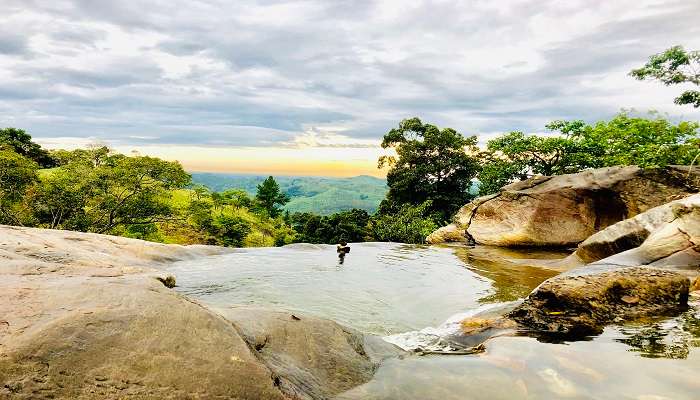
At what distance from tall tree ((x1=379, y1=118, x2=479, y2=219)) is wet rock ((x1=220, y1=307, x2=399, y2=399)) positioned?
42516 mm

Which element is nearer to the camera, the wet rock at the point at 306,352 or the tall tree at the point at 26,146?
the wet rock at the point at 306,352

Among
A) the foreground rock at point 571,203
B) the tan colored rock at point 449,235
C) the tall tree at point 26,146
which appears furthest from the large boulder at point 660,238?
the tall tree at point 26,146

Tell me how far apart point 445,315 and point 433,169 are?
38091mm

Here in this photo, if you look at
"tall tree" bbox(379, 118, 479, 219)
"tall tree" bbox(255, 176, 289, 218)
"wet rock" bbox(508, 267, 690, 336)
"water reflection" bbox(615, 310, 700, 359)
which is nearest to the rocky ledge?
"wet rock" bbox(508, 267, 690, 336)

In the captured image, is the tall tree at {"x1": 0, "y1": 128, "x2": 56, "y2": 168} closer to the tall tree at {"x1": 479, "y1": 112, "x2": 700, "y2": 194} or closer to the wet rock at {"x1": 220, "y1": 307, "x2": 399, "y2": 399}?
the tall tree at {"x1": 479, "y1": 112, "x2": 700, "y2": 194}

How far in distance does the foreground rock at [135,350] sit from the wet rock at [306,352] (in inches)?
0.8

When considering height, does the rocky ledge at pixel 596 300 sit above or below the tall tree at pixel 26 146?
below

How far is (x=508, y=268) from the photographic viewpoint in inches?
765

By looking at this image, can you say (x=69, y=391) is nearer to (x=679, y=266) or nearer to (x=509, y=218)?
(x=679, y=266)

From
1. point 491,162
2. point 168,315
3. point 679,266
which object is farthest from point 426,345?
point 491,162

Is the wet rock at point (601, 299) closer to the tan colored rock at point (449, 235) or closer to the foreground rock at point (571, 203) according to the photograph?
the foreground rock at point (571, 203)

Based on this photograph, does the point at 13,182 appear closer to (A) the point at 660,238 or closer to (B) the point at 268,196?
(A) the point at 660,238

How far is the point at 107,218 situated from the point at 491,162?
35075mm

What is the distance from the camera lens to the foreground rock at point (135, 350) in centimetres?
341
